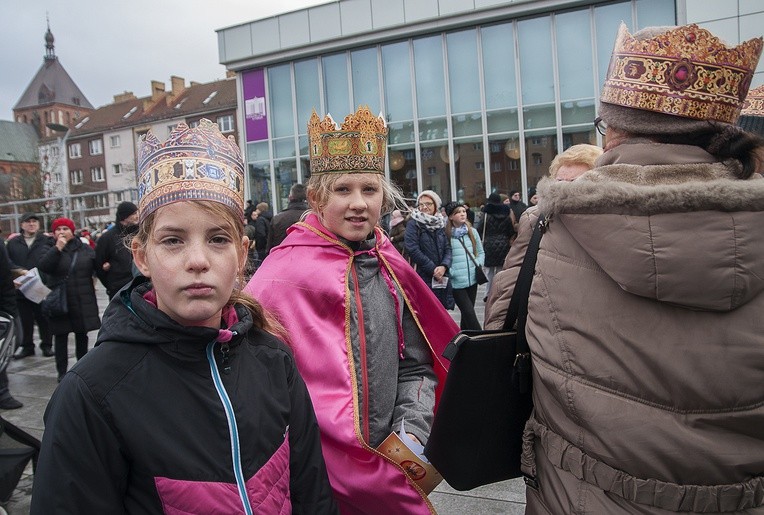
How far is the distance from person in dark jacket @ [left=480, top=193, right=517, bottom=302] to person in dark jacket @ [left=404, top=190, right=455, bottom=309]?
165 centimetres

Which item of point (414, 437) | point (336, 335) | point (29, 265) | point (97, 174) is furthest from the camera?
point (97, 174)

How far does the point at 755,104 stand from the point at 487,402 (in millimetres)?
2302

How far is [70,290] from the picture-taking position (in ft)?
22.6

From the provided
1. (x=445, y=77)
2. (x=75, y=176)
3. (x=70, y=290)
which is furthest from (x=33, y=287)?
(x=75, y=176)

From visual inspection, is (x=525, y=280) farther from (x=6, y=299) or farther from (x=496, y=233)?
(x=496, y=233)

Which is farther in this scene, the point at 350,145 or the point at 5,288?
the point at 5,288

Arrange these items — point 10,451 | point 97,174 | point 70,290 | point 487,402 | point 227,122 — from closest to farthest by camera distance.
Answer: point 487,402 → point 10,451 → point 70,290 → point 227,122 → point 97,174

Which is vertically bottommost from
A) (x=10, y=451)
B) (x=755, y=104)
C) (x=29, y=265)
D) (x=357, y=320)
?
(x=10, y=451)

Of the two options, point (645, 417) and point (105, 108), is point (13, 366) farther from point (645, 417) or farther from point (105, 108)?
point (105, 108)

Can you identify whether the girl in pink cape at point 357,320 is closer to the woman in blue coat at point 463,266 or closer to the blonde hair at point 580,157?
the blonde hair at point 580,157

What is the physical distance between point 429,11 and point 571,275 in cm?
1826

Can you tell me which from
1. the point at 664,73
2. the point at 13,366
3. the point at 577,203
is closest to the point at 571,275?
the point at 577,203

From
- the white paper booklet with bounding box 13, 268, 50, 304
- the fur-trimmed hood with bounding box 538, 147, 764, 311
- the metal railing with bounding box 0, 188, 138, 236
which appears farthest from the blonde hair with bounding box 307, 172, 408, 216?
the metal railing with bounding box 0, 188, 138, 236

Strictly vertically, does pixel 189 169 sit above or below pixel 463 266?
above
